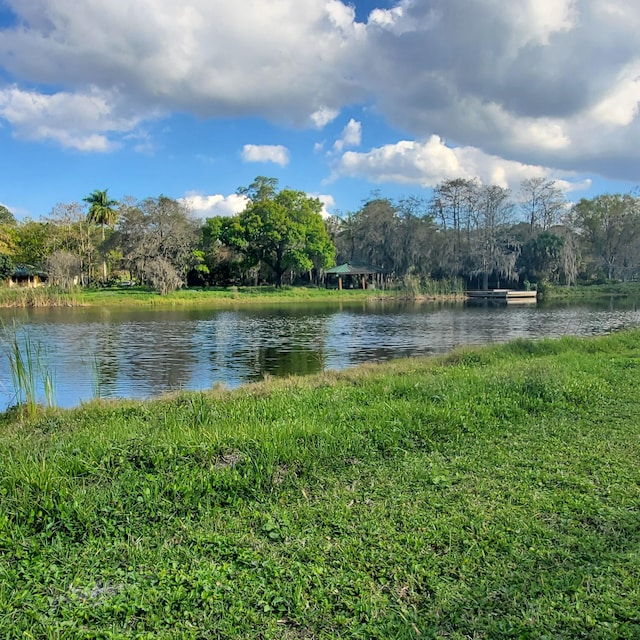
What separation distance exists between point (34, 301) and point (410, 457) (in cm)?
3890

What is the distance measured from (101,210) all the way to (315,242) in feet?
76.2

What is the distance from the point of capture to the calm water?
13.7 meters

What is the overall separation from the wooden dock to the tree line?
4145mm

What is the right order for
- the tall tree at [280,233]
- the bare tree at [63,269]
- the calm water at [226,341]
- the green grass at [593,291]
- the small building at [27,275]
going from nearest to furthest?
the calm water at [226,341] → the bare tree at [63,269] → the tall tree at [280,233] → the small building at [27,275] → the green grass at [593,291]

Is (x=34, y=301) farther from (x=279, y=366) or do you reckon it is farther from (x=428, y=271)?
(x=428, y=271)

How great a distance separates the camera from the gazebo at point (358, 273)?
5906cm

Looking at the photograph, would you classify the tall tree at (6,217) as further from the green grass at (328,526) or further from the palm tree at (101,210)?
the green grass at (328,526)

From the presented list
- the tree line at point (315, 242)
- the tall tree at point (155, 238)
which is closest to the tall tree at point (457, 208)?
the tree line at point (315, 242)

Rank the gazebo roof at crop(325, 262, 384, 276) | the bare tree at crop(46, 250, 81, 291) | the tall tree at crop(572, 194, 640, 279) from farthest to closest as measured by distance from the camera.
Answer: the tall tree at crop(572, 194, 640, 279), the gazebo roof at crop(325, 262, 384, 276), the bare tree at crop(46, 250, 81, 291)

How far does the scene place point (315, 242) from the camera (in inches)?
2096

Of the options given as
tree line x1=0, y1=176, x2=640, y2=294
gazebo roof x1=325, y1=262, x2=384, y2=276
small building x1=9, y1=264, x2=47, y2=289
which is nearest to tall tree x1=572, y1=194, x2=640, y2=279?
tree line x1=0, y1=176, x2=640, y2=294

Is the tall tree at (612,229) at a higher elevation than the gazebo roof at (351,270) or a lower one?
higher

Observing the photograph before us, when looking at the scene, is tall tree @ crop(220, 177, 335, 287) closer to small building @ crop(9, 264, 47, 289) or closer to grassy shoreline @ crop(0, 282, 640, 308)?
grassy shoreline @ crop(0, 282, 640, 308)

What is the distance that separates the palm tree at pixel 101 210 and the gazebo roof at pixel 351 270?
2436cm
